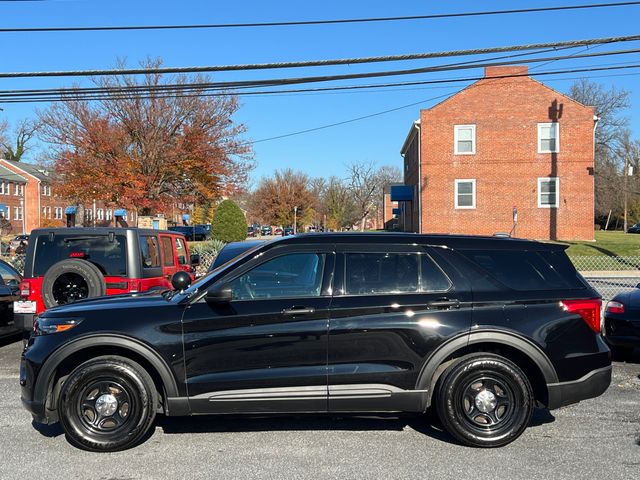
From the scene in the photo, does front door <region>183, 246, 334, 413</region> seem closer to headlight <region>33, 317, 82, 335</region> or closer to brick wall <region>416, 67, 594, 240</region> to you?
headlight <region>33, 317, 82, 335</region>

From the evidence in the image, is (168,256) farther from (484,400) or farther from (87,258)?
(484,400)

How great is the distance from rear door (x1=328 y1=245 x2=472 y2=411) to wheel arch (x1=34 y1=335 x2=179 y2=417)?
1319 mm

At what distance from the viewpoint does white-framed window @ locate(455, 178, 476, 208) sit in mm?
32344

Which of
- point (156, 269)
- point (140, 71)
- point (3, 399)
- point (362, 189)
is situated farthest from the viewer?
point (362, 189)

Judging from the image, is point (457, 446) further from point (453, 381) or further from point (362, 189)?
point (362, 189)

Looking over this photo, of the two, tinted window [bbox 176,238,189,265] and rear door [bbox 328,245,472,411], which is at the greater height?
tinted window [bbox 176,238,189,265]

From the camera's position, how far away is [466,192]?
32406 millimetres

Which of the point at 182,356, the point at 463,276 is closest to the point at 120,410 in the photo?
the point at 182,356

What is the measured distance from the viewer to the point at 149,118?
3052 cm

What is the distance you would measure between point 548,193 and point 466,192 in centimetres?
430

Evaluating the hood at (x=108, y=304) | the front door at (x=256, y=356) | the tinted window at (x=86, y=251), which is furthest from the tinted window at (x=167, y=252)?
the front door at (x=256, y=356)

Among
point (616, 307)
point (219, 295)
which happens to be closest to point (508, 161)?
point (616, 307)

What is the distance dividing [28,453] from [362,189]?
223 feet

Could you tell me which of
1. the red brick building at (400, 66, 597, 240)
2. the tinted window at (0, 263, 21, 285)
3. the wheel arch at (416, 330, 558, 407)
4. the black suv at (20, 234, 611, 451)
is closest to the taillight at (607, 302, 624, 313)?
the black suv at (20, 234, 611, 451)
